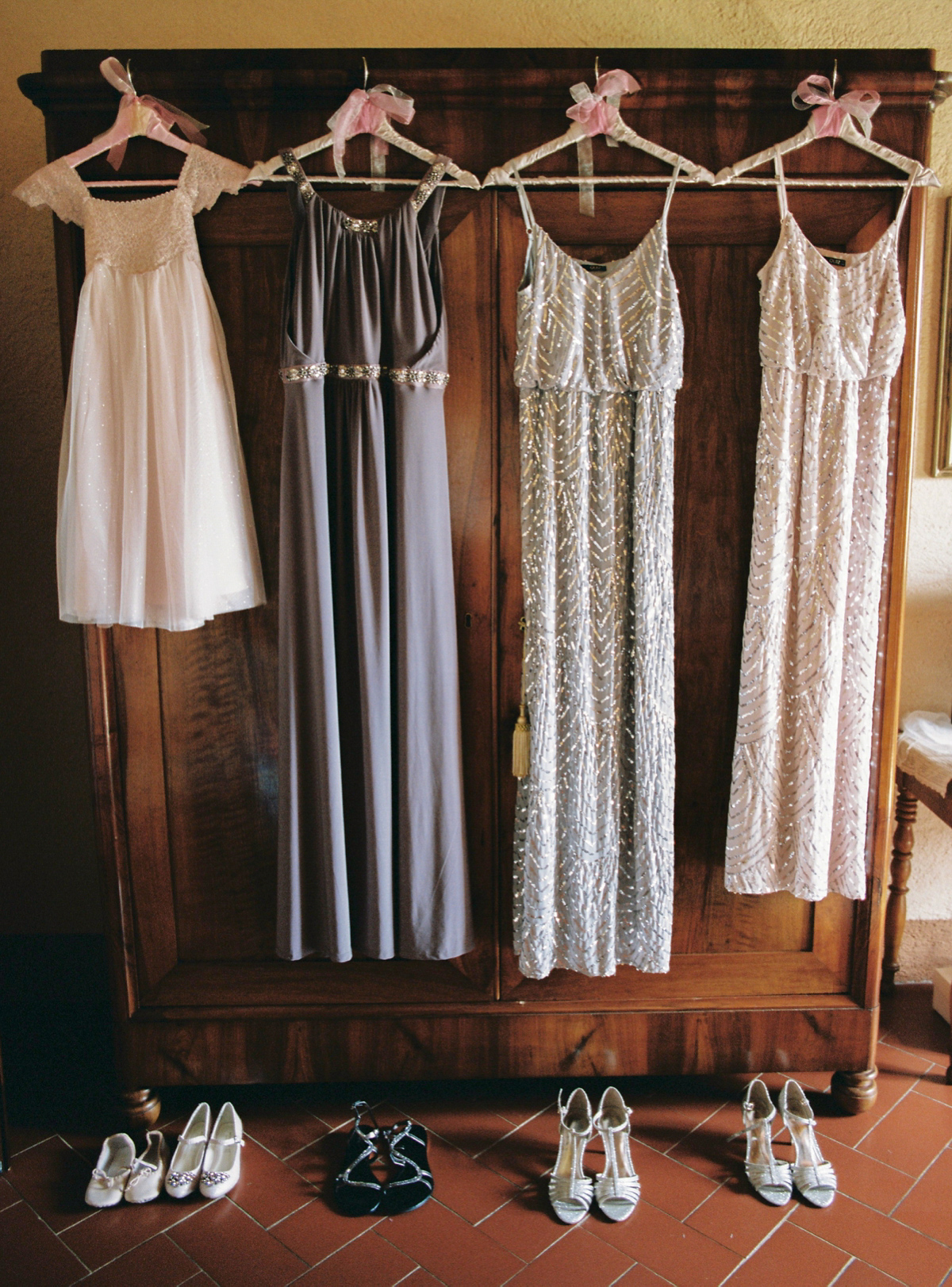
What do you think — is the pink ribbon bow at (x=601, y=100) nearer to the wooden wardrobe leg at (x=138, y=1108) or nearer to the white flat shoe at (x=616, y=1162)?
the white flat shoe at (x=616, y=1162)

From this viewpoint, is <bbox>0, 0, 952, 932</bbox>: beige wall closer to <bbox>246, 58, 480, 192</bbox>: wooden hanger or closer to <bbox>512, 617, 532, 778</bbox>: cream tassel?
<bbox>246, 58, 480, 192</bbox>: wooden hanger

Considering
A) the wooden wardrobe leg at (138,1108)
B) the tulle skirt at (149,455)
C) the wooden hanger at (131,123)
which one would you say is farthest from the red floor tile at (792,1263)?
the wooden hanger at (131,123)

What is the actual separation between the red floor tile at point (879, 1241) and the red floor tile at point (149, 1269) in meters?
1.16

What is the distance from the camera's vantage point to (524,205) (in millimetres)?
1604

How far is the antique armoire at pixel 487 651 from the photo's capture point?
5.20 ft

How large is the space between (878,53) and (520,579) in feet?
3.86

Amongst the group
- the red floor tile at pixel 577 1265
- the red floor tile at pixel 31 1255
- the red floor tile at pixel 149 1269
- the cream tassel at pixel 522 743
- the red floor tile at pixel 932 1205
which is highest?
the cream tassel at pixel 522 743

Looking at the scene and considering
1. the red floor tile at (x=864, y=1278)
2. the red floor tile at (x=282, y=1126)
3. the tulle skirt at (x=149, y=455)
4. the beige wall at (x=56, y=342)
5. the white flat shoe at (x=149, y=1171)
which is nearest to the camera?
the red floor tile at (x=864, y=1278)

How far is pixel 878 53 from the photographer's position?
5.12 ft

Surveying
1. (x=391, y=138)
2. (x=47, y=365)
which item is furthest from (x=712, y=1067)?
(x=47, y=365)

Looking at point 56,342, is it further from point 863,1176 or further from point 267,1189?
point 863,1176

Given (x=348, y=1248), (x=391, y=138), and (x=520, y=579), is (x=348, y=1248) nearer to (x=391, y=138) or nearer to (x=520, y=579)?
(x=520, y=579)

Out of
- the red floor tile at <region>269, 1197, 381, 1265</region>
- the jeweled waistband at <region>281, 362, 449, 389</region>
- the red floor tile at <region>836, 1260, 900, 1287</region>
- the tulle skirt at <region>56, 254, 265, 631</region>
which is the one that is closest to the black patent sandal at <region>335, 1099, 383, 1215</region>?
the red floor tile at <region>269, 1197, 381, 1265</region>

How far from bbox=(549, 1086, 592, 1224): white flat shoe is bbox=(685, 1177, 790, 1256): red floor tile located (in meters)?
0.21
